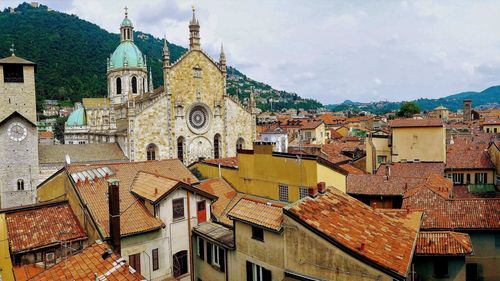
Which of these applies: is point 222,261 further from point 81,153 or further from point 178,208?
point 81,153

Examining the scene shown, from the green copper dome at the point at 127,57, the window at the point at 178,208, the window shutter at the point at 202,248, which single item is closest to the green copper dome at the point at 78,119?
the green copper dome at the point at 127,57

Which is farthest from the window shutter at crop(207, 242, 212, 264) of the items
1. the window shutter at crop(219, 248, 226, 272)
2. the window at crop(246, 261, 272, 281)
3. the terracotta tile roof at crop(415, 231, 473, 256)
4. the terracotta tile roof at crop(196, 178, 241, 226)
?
the terracotta tile roof at crop(415, 231, 473, 256)

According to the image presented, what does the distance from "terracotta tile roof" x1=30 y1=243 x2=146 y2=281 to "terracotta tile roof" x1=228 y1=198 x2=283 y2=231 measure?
222 inches

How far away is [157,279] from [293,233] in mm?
10102

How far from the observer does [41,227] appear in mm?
22125

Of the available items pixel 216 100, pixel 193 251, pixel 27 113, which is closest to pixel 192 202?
pixel 193 251

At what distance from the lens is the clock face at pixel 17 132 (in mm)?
46719

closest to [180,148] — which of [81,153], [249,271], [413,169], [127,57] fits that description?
[81,153]

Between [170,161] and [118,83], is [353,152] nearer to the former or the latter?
[170,161]

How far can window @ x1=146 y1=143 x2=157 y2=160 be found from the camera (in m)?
53.9

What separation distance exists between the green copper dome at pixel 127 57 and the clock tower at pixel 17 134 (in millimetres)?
36856

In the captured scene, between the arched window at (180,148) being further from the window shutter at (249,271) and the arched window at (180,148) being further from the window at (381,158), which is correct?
the window shutter at (249,271)

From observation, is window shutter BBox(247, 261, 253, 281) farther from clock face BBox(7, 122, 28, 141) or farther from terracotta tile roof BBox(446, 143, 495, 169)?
clock face BBox(7, 122, 28, 141)

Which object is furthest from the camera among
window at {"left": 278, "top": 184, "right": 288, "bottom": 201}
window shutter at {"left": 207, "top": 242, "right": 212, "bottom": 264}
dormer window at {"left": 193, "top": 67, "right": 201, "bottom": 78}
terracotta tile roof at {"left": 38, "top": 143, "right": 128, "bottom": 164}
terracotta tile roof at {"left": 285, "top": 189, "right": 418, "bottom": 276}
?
dormer window at {"left": 193, "top": 67, "right": 201, "bottom": 78}
